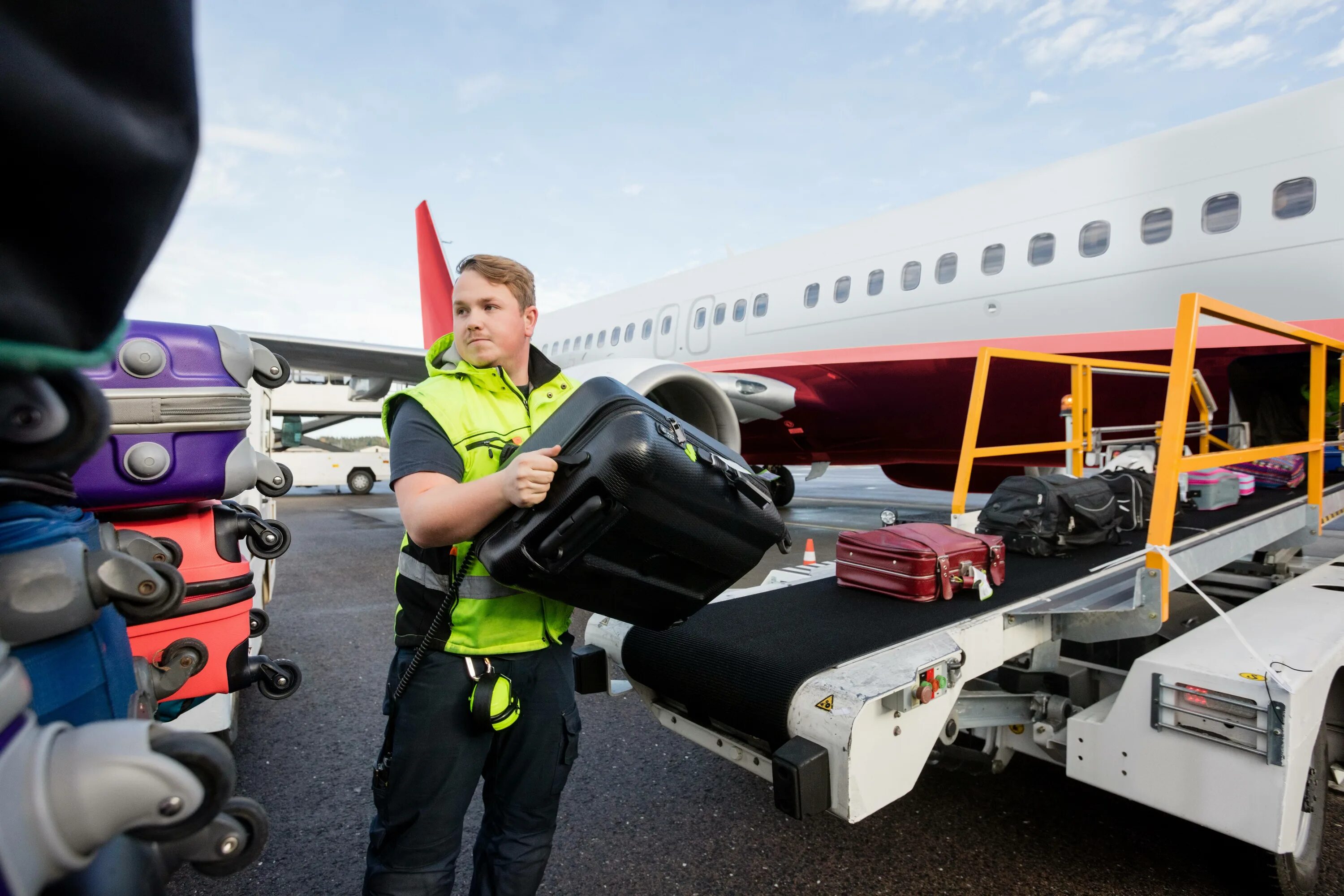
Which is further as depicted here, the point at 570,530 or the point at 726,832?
the point at 726,832

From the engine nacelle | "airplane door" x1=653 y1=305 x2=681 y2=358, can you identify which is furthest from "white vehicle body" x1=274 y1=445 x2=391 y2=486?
the engine nacelle

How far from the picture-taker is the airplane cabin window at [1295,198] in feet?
16.2

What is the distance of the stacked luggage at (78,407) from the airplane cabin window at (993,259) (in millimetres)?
6729

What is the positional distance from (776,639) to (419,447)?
3.66 feet

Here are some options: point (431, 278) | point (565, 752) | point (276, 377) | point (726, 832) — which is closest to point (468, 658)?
point (565, 752)

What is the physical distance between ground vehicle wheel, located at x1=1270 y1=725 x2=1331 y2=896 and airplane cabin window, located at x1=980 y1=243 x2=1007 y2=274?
496cm

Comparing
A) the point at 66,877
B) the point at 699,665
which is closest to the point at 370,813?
the point at 699,665

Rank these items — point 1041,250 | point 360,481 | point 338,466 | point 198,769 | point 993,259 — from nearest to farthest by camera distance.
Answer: point 198,769 < point 1041,250 < point 993,259 < point 338,466 < point 360,481

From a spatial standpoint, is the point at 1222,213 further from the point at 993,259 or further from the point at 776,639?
the point at 776,639

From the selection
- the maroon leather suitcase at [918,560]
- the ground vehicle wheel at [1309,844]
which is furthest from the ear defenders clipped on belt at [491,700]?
the ground vehicle wheel at [1309,844]

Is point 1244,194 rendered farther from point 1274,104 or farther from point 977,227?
point 977,227

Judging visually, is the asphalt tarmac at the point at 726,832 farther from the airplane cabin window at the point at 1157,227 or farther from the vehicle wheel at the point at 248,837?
the airplane cabin window at the point at 1157,227

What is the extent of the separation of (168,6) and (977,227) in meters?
7.01

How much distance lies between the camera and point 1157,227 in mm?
5559
